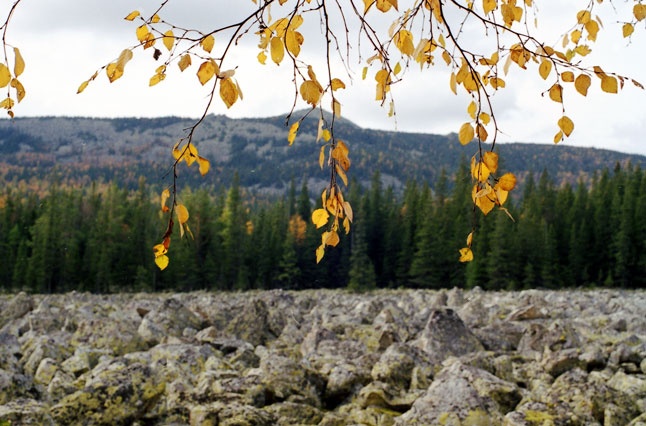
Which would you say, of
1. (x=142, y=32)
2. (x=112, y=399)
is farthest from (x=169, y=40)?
(x=112, y=399)

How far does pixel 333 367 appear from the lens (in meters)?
7.22

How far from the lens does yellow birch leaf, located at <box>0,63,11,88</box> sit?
1914 millimetres

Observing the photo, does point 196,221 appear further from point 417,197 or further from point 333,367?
point 333,367

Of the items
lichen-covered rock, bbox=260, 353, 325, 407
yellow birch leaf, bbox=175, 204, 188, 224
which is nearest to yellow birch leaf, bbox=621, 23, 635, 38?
yellow birch leaf, bbox=175, 204, 188, 224

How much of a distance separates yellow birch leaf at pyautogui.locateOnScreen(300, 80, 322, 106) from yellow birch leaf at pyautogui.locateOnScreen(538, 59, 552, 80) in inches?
35.5

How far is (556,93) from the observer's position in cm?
227

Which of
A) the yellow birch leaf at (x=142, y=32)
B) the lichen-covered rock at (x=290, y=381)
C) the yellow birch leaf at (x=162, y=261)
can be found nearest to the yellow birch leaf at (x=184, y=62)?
the yellow birch leaf at (x=142, y=32)

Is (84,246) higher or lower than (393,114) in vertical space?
lower

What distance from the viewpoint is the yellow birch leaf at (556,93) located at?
2252 mm

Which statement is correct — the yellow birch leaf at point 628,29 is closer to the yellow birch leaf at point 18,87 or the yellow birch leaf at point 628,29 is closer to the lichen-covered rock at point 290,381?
the yellow birch leaf at point 18,87

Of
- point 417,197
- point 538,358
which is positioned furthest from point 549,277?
point 538,358

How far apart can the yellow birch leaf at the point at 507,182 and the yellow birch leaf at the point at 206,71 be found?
1115 millimetres

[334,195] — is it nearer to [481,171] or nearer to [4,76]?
[481,171]

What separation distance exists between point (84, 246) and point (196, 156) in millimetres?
63237
